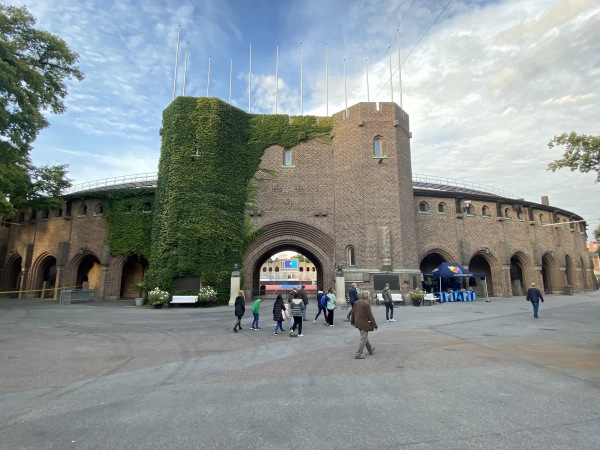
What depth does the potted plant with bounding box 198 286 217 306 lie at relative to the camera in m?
21.9

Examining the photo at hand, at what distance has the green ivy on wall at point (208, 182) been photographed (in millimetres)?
23438

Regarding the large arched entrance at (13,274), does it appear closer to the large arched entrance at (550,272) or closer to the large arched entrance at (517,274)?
→ the large arched entrance at (517,274)

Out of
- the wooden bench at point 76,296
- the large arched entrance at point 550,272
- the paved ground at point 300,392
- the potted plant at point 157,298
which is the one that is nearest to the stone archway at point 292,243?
the potted plant at point 157,298

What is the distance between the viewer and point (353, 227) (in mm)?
25094

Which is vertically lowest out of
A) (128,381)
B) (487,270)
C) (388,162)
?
(128,381)

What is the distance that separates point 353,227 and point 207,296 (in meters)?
11.6

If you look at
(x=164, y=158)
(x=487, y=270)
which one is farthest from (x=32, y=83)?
(x=487, y=270)

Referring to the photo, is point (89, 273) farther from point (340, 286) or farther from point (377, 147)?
point (377, 147)

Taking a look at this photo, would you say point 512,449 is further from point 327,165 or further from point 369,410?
point 327,165

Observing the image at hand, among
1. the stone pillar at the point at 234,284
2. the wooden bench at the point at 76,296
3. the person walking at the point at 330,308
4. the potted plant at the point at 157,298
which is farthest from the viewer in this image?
the wooden bench at the point at 76,296

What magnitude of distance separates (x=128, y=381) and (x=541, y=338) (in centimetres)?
1117

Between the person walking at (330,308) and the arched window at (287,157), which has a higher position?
the arched window at (287,157)

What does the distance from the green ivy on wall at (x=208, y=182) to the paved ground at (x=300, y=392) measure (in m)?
12.7

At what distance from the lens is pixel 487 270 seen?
31.5m
